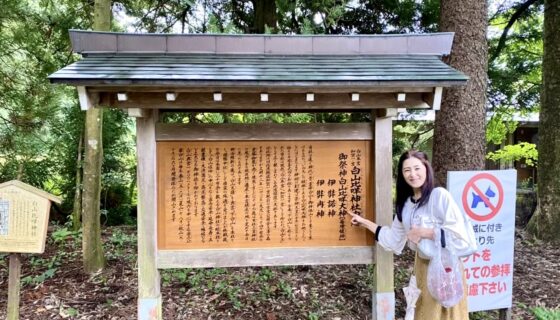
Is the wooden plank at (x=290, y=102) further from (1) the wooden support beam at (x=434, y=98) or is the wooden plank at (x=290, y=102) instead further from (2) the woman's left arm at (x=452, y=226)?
(2) the woman's left arm at (x=452, y=226)

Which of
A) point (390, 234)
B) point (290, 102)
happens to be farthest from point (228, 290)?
A: point (290, 102)

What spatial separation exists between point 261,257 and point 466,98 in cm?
357

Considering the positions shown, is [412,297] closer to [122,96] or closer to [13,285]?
[122,96]

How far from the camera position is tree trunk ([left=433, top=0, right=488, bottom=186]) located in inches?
207

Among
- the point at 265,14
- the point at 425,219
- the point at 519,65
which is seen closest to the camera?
the point at 425,219

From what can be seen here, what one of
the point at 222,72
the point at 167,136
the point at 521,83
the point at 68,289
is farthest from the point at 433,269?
the point at 521,83

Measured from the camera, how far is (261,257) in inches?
146

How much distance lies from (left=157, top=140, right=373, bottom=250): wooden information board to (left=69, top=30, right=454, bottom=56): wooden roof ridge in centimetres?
96

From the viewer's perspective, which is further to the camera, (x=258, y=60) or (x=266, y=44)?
(x=266, y=44)

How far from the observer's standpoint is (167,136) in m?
3.63

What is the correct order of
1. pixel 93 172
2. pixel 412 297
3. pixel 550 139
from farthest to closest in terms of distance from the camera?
pixel 550 139 < pixel 93 172 < pixel 412 297

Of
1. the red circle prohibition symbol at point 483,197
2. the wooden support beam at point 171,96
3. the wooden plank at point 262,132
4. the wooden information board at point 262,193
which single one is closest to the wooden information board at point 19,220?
the wooden information board at point 262,193

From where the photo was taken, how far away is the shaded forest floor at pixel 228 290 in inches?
180

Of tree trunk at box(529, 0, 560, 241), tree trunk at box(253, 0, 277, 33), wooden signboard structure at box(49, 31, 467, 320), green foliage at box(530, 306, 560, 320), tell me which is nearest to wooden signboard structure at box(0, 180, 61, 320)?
wooden signboard structure at box(49, 31, 467, 320)
